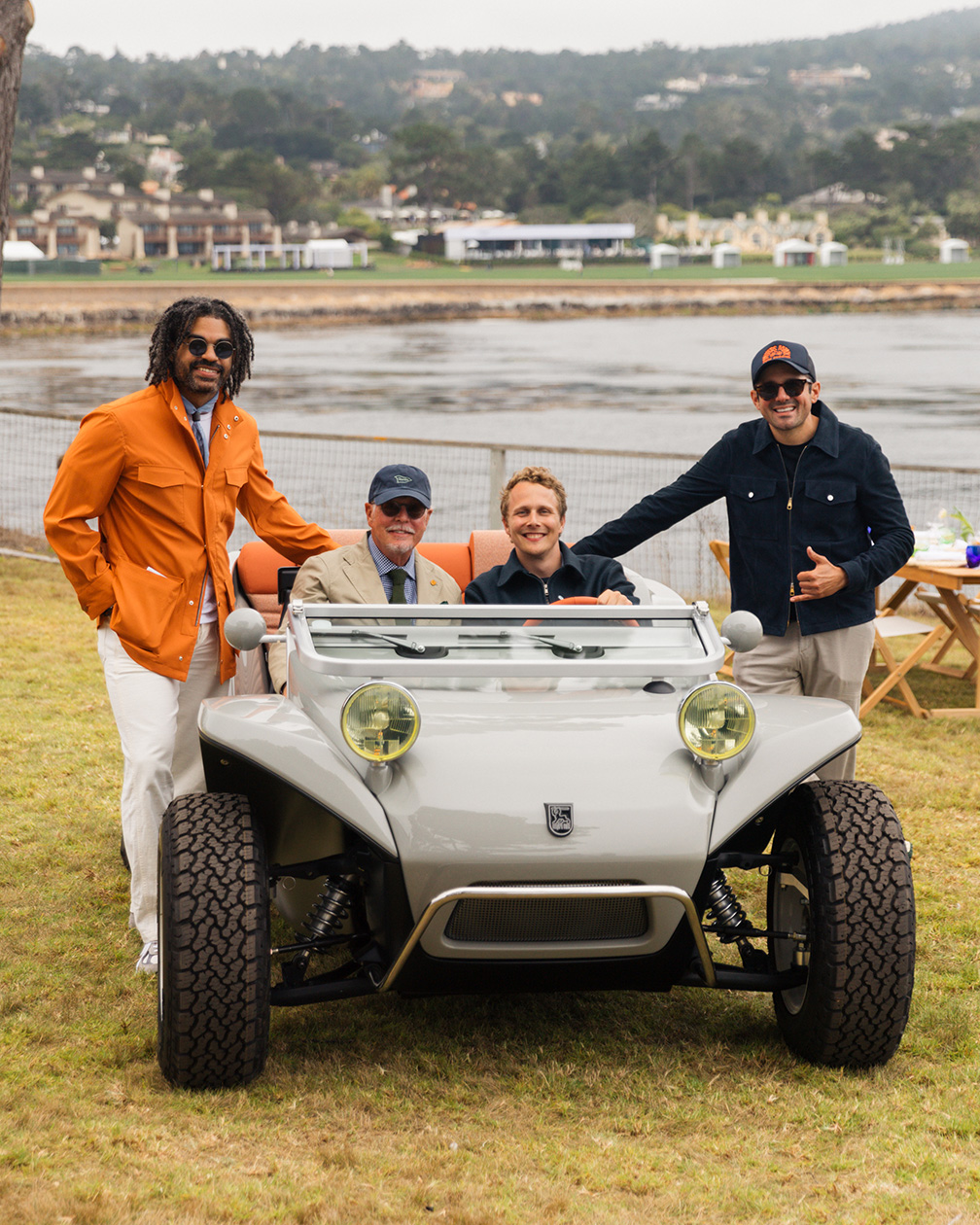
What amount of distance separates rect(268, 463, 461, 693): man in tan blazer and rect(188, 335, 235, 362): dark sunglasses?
618 mm

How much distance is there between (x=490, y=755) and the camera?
11.7 ft

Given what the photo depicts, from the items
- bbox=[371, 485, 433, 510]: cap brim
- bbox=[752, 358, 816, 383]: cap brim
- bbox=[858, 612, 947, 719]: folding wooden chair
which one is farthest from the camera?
bbox=[858, 612, 947, 719]: folding wooden chair

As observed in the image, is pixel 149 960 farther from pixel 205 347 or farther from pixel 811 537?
pixel 811 537

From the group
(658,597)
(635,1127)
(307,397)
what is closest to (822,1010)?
(635,1127)

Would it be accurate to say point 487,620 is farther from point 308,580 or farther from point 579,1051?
point 579,1051

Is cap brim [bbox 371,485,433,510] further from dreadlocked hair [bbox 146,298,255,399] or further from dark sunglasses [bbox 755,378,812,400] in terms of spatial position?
dark sunglasses [bbox 755,378,812,400]

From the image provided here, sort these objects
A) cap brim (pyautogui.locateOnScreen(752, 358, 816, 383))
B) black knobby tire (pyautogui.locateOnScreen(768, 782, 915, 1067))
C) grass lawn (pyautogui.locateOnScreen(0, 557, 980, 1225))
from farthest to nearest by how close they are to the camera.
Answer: cap brim (pyautogui.locateOnScreen(752, 358, 816, 383))
black knobby tire (pyautogui.locateOnScreen(768, 782, 915, 1067))
grass lawn (pyautogui.locateOnScreen(0, 557, 980, 1225))

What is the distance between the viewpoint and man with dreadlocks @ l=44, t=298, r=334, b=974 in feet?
14.6

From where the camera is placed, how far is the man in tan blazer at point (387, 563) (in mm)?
4758

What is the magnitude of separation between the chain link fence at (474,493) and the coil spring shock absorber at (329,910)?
6.74m

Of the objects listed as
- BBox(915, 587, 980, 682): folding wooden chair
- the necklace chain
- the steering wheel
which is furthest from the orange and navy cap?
BBox(915, 587, 980, 682): folding wooden chair

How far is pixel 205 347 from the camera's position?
177 inches

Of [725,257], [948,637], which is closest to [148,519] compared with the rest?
[948,637]

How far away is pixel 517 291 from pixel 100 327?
36062mm
